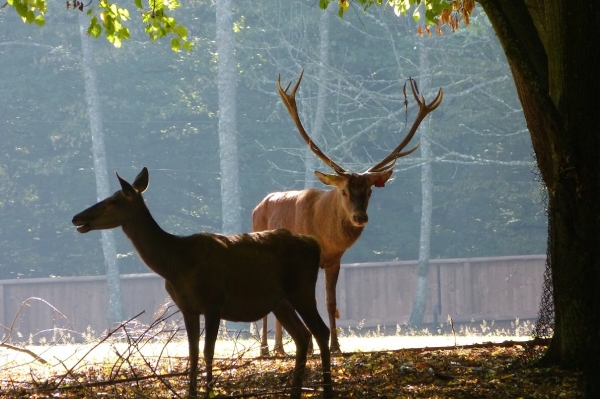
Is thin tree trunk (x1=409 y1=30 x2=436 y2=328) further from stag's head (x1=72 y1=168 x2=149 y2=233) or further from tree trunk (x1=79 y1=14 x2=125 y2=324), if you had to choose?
stag's head (x1=72 y1=168 x2=149 y2=233)

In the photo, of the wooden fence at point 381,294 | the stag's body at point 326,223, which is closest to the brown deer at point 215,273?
the stag's body at point 326,223

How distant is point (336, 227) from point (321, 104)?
22.3m

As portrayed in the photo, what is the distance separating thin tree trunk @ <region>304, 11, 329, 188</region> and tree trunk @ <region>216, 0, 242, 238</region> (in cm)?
240

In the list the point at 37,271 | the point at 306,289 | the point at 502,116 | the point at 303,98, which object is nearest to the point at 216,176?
the point at 303,98

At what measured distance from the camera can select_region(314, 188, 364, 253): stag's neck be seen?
30.9 feet

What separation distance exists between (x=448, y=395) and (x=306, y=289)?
43.4 inches

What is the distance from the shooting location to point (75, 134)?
1391 inches

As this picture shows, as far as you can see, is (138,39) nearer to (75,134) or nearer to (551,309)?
(75,134)

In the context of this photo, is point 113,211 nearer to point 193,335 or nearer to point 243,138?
point 193,335

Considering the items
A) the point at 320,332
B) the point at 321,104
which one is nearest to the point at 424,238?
the point at 321,104

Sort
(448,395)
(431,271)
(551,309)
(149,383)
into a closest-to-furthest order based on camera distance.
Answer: (448,395), (149,383), (551,309), (431,271)

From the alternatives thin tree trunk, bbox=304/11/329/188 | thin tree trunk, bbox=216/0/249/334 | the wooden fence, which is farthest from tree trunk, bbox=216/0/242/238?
the wooden fence

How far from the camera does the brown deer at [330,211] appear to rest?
9094 mm

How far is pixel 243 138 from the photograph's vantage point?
3459 cm
